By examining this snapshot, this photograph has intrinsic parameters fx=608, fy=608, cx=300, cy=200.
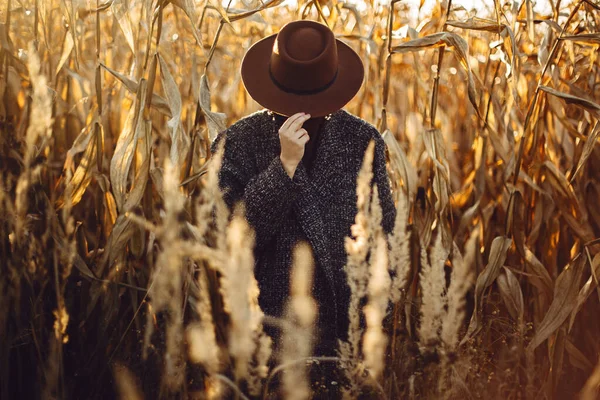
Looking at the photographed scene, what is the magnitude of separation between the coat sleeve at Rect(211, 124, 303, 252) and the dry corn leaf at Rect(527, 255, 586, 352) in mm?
678

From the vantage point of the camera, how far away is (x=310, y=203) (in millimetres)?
1398

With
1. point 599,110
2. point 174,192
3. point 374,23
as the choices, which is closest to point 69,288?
point 174,192

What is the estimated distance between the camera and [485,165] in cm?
174

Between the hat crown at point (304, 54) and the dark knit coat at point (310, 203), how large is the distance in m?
0.14

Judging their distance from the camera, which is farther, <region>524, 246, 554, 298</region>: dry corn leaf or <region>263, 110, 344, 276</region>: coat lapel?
<region>524, 246, 554, 298</region>: dry corn leaf

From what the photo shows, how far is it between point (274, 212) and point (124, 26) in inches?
21.9

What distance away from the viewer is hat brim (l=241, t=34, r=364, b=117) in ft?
4.48

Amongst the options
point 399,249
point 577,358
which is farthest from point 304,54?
point 577,358

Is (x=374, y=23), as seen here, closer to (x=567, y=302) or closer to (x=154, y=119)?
(x=154, y=119)

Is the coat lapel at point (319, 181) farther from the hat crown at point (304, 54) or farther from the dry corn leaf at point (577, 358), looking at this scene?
the dry corn leaf at point (577, 358)

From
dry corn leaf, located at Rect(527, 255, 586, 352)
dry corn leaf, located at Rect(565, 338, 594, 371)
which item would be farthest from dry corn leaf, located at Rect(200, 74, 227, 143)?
dry corn leaf, located at Rect(565, 338, 594, 371)

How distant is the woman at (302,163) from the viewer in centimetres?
134

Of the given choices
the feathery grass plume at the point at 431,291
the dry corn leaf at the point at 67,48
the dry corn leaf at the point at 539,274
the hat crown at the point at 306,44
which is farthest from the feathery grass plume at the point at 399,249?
the dry corn leaf at the point at 67,48

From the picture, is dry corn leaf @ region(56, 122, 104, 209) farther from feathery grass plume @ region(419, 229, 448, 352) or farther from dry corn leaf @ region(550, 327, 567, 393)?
dry corn leaf @ region(550, 327, 567, 393)
